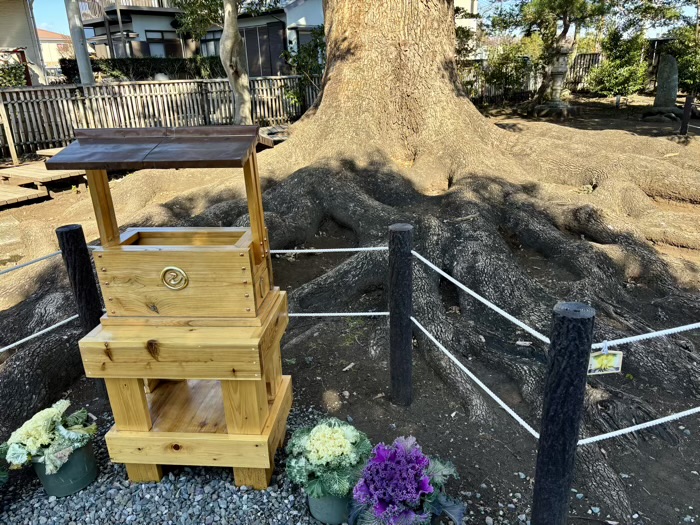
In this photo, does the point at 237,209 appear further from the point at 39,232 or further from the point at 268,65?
the point at 268,65

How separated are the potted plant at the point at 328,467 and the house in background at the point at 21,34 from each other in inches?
769

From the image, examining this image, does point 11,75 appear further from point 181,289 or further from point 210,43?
point 181,289

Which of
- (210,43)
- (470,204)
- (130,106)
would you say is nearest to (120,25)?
(210,43)

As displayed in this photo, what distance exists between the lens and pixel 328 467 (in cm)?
259

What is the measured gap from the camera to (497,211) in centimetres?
582

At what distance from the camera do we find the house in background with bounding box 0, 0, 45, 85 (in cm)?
1794

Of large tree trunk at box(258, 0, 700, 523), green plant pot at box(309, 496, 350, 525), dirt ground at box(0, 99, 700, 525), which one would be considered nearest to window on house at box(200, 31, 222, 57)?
large tree trunk at box(258, 0, 700, 523)

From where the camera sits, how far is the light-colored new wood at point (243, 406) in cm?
267

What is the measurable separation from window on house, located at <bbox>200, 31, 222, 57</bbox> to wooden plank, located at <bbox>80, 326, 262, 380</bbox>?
26.6 meters

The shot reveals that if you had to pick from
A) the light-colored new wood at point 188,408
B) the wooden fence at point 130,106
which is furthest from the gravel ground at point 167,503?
the wooden fence at point 130,106

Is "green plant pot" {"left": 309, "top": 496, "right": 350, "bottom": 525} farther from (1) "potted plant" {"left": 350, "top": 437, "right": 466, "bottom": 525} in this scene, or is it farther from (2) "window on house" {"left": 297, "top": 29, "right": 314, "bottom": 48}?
(2) "window on house" {"left": 297, "top": 29, "right": 314, "bottom": 48}

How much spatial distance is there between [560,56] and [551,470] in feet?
55.2

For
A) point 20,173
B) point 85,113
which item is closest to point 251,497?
point 20,173

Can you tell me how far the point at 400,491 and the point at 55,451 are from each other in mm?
1833
